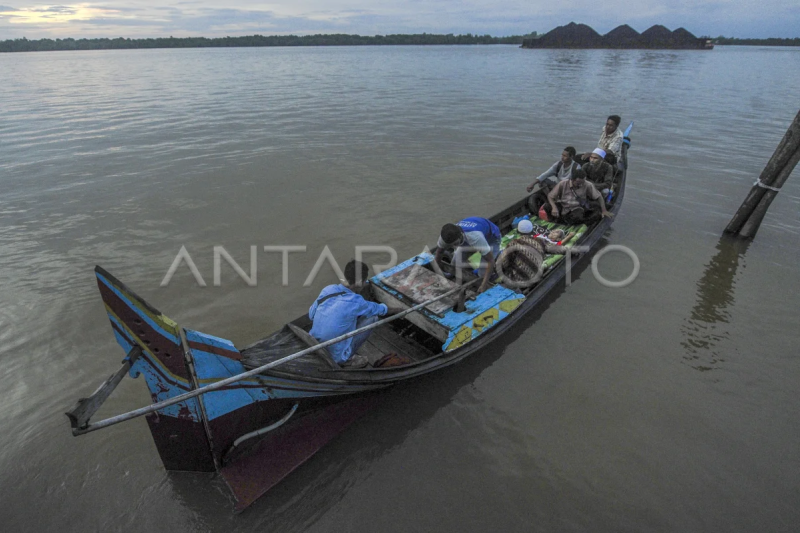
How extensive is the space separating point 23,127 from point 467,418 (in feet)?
79.2

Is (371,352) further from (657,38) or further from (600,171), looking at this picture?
(657,38)

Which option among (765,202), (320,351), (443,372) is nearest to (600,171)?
(765,202)

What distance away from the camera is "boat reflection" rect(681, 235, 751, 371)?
20.7 ft

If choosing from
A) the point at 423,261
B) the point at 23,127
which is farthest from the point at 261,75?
the point at 423,261

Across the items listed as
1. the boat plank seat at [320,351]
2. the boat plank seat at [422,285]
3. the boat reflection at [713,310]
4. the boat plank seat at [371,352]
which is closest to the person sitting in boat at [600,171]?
the boat reflection at [713,310]

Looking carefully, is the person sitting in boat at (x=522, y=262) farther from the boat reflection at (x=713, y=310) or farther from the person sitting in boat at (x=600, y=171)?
the person sitting in boat at (x=600, y=171)

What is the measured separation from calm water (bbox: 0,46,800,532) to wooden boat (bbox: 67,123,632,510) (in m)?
0.38

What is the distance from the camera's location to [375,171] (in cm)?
1404

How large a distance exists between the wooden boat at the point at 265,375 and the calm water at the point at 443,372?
1.26 feet

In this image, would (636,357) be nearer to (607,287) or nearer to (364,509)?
(607,287)

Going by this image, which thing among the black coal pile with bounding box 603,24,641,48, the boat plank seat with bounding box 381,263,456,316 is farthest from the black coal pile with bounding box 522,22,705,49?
the boat plank seat with bounding box 381,263,456,316

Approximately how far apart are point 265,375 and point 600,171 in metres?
9.56

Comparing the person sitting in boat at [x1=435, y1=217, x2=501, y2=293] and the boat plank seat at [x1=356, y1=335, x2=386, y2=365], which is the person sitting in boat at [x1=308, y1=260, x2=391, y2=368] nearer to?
the boat plank seat at [x1=356, y1=335, x2=386, y2=365]

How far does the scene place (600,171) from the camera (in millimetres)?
10102
